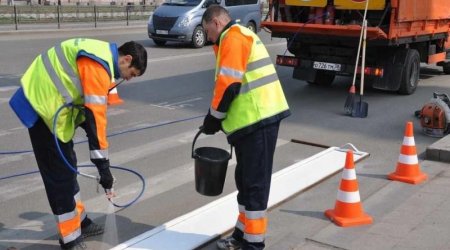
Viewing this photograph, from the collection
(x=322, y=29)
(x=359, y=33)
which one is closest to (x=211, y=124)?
(x=359, y=33)

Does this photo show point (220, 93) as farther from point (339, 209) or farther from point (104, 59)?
point (339, 209)

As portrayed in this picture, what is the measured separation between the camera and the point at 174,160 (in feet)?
20.8

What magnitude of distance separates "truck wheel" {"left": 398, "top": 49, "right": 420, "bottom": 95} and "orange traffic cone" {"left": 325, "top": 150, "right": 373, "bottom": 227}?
6.13m

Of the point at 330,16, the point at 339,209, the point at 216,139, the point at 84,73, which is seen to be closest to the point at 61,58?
the point at 84,73

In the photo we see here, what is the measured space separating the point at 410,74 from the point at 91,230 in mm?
7775

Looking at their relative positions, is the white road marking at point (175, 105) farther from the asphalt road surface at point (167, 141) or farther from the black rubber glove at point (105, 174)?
the black rubber glove at point (105, 174)

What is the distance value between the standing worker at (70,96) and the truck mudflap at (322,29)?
6276 millimetres

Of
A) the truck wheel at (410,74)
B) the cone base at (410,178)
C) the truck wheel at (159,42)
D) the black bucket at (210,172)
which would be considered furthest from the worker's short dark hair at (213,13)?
the truck wheel at (159,42)

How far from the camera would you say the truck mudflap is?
9136mm

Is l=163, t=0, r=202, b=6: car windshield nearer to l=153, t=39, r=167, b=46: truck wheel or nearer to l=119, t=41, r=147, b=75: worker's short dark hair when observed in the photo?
l=153, t=39, r=167, b=46: truck wheel

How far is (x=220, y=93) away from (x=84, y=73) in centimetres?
85

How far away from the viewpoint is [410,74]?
1048cm

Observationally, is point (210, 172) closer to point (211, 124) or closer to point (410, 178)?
point (211, 124)

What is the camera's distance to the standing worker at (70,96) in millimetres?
3477
